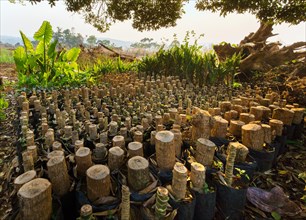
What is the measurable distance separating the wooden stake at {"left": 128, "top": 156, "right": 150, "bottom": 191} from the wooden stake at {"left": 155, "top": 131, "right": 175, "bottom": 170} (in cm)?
18


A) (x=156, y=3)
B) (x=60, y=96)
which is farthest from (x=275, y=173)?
(x=156, y=3)

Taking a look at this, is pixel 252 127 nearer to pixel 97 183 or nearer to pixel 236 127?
pixel 236 127

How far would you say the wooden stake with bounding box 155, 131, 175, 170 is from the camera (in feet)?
5.18

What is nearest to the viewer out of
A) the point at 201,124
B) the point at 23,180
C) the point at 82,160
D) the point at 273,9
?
the point at 23,180

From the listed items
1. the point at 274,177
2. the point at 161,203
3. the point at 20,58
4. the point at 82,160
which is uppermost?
the point at 20,58

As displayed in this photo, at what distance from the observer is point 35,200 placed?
117cm

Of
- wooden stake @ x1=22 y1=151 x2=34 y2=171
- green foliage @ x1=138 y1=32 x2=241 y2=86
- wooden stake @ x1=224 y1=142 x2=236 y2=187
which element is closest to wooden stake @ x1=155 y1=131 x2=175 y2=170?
wooden stake @ x1=224 y1=142 x2=236 y2=187

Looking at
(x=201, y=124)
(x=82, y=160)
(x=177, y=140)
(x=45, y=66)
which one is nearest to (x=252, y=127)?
(x=201, y=124)

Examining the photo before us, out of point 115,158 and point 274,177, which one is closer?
point 115,158

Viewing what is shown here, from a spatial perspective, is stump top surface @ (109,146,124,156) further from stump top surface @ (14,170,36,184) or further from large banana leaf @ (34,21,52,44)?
large banana leaf @ (34,21,52,44)

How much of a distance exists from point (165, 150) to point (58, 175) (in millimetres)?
742

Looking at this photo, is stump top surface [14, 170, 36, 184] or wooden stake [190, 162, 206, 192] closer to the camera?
stump top surface [14, 170, 36, 184]

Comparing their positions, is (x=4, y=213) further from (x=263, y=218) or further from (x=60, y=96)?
(x=263, y=218)

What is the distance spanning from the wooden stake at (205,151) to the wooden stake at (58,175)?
100 centimetres
